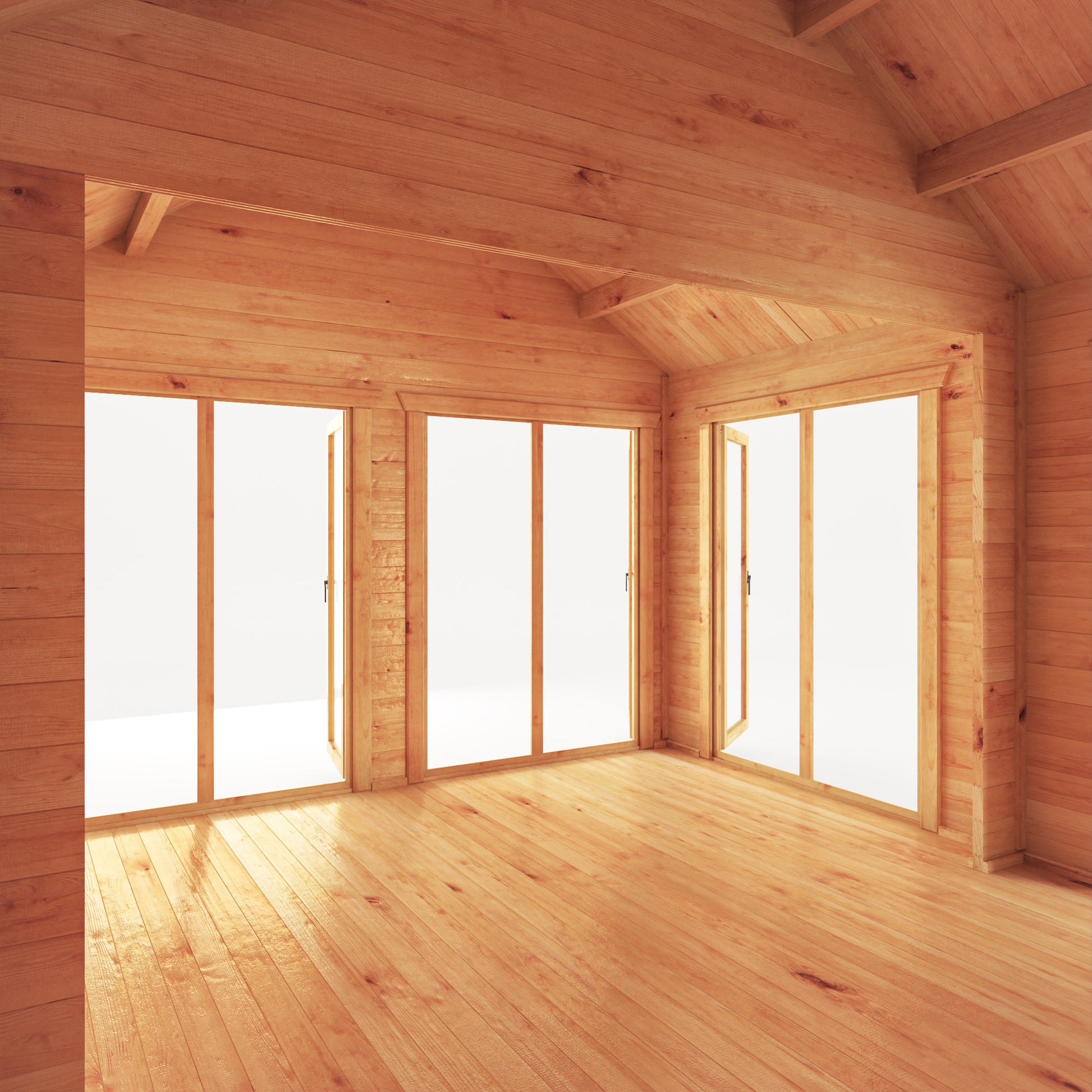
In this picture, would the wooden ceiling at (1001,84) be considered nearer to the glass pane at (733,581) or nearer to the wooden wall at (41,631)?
the glass pane at (733,581)

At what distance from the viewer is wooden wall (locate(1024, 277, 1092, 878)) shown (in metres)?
3.77

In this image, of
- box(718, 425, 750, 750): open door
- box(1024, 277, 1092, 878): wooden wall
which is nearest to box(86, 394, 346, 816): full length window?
box(718, 425, 750, 750): open door

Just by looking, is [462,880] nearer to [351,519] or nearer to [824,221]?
[351,519]

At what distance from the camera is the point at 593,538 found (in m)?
5.92

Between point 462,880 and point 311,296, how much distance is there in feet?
10.2

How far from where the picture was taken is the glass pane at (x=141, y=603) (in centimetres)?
443

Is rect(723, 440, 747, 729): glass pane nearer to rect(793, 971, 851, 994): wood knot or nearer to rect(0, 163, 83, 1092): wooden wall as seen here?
rect(793, 971, 851, 994): wood knot

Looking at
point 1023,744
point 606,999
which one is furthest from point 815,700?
point 606,999

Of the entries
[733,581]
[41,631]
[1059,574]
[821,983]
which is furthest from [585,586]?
[41,631]

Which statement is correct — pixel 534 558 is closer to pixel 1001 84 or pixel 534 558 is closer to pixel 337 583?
pixel 337 583

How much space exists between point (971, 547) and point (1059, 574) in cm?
43

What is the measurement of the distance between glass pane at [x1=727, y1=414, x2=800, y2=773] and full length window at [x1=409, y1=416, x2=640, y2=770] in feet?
2.77

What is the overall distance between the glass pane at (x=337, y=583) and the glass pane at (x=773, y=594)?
2.48 meters

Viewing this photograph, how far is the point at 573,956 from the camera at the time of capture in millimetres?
3066
